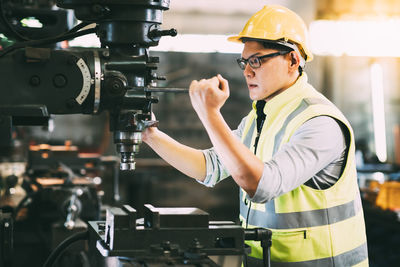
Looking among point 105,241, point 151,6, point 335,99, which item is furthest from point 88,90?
point 335,99

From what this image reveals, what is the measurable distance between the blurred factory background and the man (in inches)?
224

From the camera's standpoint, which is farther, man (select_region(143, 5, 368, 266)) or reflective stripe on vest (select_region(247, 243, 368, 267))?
reflective stripe on vest (select_region(247, 243, 368, 267))

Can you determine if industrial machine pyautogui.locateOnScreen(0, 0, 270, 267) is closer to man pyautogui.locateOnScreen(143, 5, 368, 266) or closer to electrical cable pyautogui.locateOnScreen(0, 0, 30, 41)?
electrical cable pyautogui.locateOnScreen(0, 0, 30, 41)

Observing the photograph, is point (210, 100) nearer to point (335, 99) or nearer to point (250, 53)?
point (250, 53)

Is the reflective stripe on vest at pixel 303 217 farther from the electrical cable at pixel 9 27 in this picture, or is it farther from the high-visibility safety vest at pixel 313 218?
the electrical cable at pixel 9 27

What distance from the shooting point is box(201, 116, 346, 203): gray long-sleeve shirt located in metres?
1.64

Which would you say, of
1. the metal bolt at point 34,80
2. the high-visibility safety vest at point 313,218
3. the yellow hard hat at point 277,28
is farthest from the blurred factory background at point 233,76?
the metal bolt at point 34,80

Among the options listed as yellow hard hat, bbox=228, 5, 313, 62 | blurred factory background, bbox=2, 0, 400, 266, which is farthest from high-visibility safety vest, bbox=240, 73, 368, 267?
blurred factory background, bbox=2, 0, 400, 266

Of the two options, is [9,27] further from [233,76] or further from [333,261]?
[233,76]

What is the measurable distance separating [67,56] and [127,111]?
22 cm

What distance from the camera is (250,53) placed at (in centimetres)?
201

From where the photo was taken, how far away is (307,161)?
172 cm

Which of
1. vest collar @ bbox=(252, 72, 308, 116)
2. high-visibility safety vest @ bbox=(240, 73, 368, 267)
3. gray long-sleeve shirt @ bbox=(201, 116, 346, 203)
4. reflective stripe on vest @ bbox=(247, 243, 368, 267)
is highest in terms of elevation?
vest collar @ bbox=(252, 72, 308, 116)

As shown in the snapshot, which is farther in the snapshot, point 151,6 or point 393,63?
point 393,63
